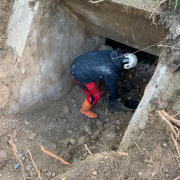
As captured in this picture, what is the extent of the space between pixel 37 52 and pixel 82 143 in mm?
1635

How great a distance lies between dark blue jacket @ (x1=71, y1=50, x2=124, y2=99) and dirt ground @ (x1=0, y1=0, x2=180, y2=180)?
73cm

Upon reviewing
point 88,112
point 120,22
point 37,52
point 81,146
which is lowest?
point 81,146

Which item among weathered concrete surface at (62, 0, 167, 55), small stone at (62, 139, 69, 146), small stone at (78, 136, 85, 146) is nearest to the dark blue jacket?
weathered concrete surface at (62, 0, 167, 55)

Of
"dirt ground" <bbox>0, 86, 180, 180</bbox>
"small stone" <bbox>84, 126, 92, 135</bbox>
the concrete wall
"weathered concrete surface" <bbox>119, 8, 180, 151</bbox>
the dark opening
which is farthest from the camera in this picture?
the dark opening

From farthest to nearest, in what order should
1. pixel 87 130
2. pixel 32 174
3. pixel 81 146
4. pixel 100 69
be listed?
1. pixel 87 130
2. pixel 81 146
3. pixel 100 69
4. pixel 32 174

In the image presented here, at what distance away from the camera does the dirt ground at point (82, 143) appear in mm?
1663

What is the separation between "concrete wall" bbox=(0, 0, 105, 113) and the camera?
2.60 m

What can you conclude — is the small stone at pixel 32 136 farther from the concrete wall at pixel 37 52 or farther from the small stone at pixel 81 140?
the small stone at pixel 81 140

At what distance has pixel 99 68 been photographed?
271 centimetres

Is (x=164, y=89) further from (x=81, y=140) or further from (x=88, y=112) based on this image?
(x=88, y=112)

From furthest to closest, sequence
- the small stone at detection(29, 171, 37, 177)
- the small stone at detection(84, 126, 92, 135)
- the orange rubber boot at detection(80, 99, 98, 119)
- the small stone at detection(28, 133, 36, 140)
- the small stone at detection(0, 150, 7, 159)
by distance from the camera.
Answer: the orange rubber boot at detection(80, 99, 98, 119), the small stone at detection(84, 126, 92, 135), the small stone at detection(28, 133, 36, 140), the small stone at detection(0, 150, 7, 159), the small stone at detection(29, 171, 37, 177)

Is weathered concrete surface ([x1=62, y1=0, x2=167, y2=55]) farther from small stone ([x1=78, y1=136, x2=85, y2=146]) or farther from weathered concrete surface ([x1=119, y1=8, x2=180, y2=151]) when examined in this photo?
small stone ([x1=78, y1=136, x2=85, y2=146])

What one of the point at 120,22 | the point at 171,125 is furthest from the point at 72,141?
the point at 120,22

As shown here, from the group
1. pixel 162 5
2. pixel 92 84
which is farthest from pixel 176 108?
pixel 92 84
